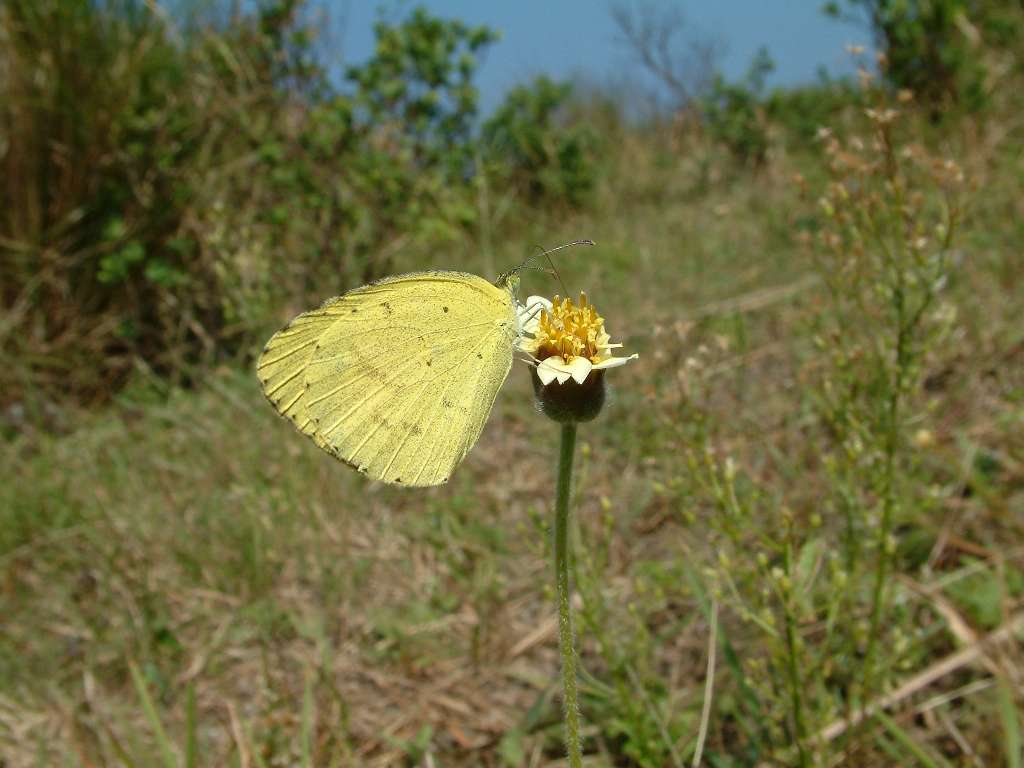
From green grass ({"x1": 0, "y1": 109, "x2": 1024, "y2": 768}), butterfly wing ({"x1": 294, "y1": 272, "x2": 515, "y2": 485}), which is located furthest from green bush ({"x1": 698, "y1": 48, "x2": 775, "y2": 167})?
butterfly wing ({"x1": 294, "y1": 272, "x2": 515, "y2": 485})

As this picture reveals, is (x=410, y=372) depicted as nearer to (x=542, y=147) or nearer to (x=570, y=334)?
(x=570, y=334)

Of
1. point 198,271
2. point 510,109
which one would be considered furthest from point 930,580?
point 510,109

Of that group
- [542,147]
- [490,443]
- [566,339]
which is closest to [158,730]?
[566,339]

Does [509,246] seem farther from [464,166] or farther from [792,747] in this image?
→ [792,747]

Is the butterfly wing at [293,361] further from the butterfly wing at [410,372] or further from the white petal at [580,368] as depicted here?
the white petal at [580,368]

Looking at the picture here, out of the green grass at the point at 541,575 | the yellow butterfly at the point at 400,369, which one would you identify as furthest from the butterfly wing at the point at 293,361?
the green grass at the point at 541,575

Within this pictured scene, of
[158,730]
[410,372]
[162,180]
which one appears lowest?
[158,730]

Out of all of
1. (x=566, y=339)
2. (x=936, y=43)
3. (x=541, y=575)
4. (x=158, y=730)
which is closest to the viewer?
(x=566, y=339)
